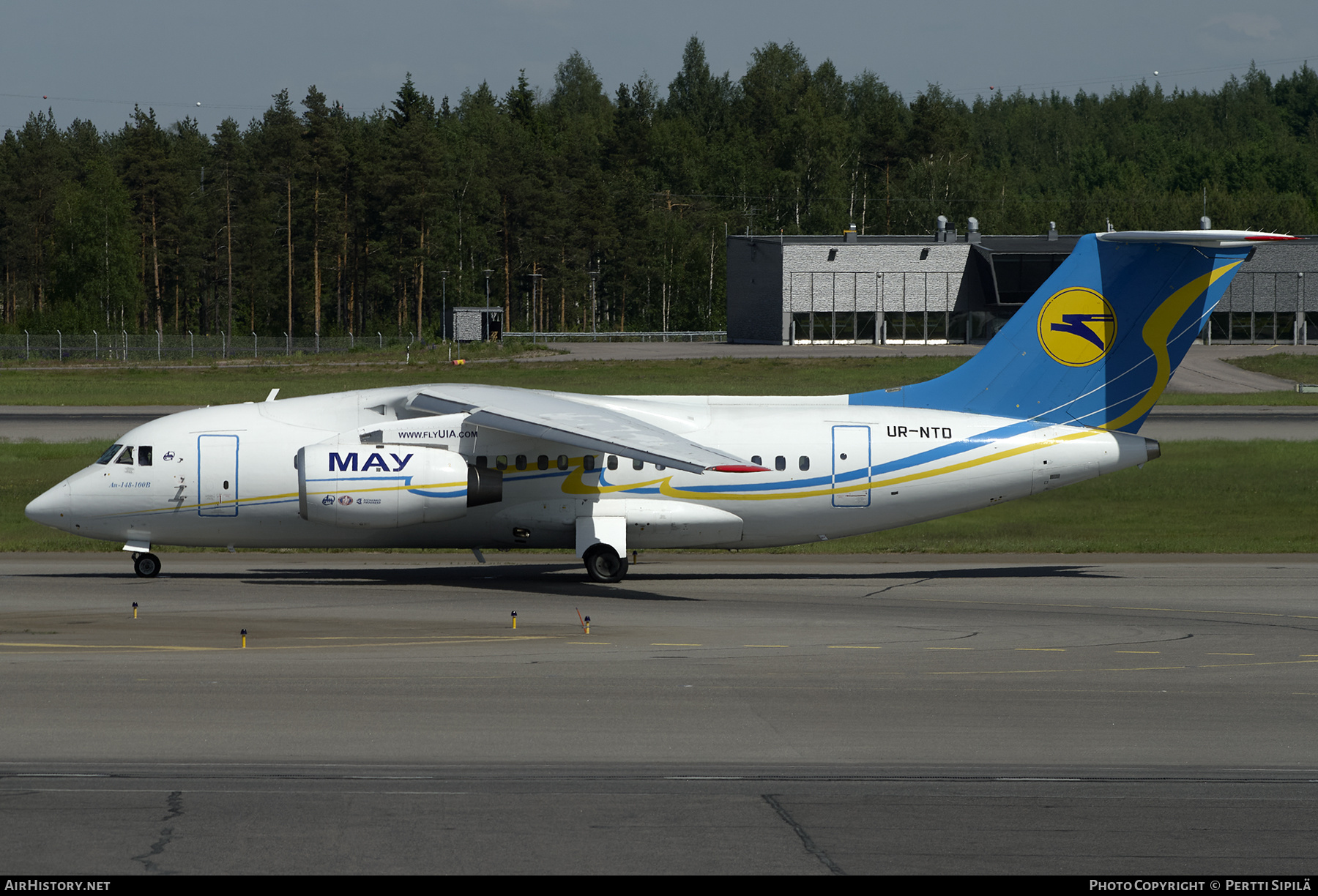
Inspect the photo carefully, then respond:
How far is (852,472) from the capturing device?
24.5 meters

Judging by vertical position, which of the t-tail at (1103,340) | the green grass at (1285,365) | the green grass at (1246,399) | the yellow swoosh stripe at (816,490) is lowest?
the green grass at (1246,399)

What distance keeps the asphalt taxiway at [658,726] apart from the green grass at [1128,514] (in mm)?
5175

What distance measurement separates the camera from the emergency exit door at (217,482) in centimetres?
2417

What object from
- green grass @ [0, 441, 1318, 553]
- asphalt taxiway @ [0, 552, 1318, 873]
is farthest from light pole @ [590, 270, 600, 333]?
asphalt taxiway @ [0, 552, 1318, 873]

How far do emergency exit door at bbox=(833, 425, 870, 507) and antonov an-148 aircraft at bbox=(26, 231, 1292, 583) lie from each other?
3 centimetres

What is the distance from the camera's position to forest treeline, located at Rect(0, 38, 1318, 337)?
11725 cm

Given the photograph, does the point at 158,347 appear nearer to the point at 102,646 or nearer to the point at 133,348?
the point at 133,348

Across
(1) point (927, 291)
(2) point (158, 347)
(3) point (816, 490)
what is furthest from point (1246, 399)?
(2) point (158, 347)

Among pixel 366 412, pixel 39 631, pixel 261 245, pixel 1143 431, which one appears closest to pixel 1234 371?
pixel 1143 431

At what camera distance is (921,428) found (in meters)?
24.7

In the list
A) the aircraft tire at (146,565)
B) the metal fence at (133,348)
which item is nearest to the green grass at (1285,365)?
the metal fence at (133,348)

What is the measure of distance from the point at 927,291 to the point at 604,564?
78.6 m

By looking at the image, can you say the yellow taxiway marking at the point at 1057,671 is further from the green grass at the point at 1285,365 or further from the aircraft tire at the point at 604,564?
the green grass at the point at 1285,365

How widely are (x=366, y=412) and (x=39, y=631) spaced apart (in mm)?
7605
